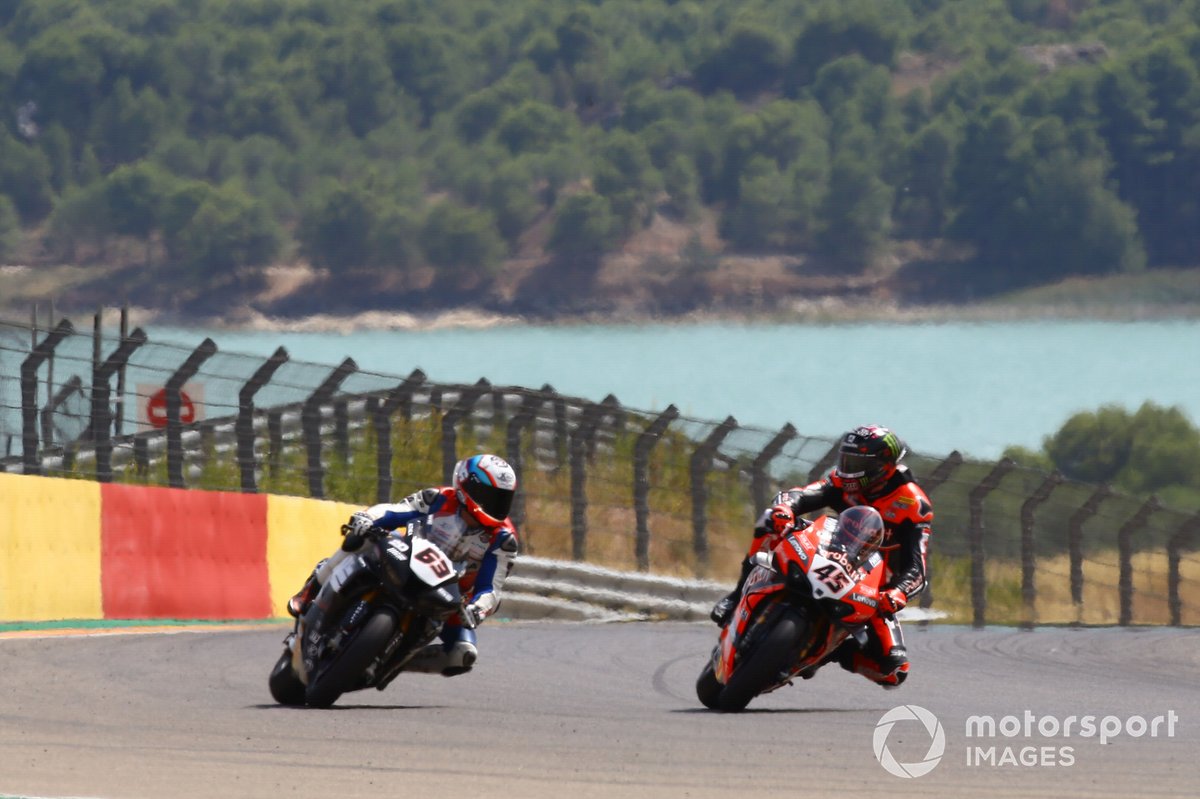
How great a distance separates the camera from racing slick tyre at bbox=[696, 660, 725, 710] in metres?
11.4

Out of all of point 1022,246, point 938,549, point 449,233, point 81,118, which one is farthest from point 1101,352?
point 81,118

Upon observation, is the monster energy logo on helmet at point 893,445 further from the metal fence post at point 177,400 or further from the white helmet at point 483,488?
the metal fence post at point 177,400

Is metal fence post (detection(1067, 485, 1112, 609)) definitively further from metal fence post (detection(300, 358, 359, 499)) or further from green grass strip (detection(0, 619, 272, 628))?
green grass strip (detection(0, 619, 272, 628))

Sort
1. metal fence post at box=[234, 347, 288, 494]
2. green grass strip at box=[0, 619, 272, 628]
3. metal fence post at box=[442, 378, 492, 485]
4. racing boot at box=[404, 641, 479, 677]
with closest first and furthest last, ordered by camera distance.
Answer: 1. racing boot at box=[404, 641, 479, 677]
2. green grass strip at box=[0, 619, 272, 628]
3. metal fence post at box=[234, 347, 288, 494]
4. metal fence post at box=[442, 378, 492, 485]

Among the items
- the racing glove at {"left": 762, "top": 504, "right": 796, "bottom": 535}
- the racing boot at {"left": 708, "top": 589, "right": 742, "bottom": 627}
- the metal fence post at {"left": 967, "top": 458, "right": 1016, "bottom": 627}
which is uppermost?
the racing glove at {"left": 762, "top": 504, "right": 796, "bottom": 535}

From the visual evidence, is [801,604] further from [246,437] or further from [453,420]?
[453,420]

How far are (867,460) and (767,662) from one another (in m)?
1.44

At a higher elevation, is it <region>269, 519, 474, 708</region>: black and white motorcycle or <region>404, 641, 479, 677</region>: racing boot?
<region>269, 519, 474, 708</region>: black and white motorcycle

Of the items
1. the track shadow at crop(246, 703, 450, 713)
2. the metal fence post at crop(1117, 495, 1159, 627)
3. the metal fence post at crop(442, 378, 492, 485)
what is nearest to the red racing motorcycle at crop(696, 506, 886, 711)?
the track shadow at crop(246, 703, 450, 713)

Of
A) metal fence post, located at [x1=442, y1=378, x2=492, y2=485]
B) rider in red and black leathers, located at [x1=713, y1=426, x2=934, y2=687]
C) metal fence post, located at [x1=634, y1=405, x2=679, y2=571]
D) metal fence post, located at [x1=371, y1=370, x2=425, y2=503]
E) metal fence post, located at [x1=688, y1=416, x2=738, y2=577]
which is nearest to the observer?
rider in red and black leathers, located at [x1=713, y1=426, x2=934, y2=687]

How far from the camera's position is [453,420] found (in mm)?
21688

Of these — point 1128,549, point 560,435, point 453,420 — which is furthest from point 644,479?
point 1128,549

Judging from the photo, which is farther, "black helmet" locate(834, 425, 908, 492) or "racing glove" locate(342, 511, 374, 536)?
"black helmet" locate(834, 425, 908, 492)

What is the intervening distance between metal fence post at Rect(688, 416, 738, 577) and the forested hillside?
3338 inches
